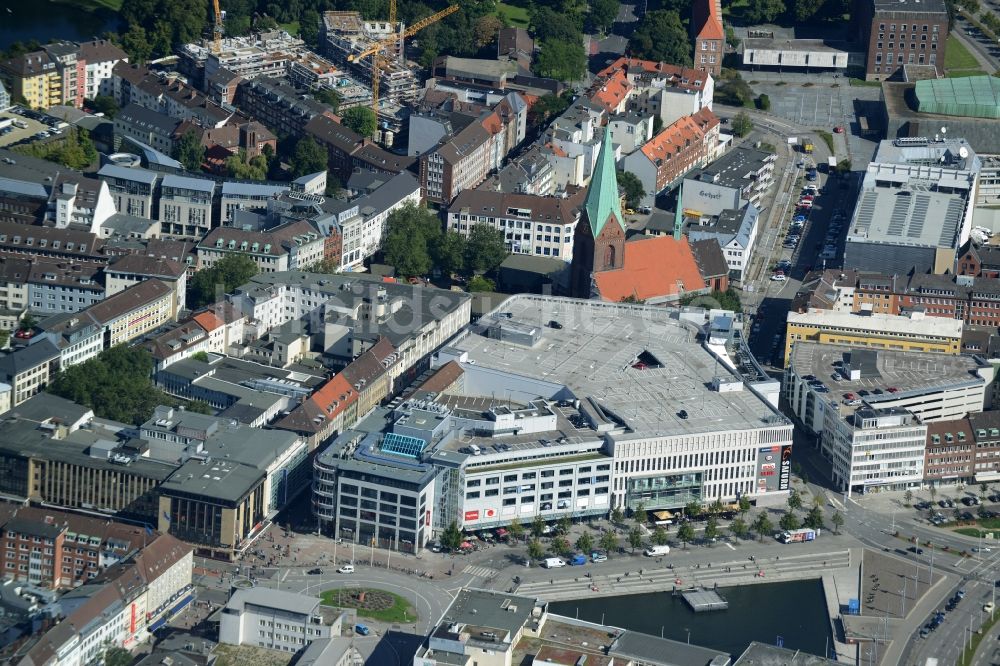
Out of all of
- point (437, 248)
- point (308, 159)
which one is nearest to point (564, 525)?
point (437, 248)

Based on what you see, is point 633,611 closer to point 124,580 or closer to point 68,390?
point 124,580

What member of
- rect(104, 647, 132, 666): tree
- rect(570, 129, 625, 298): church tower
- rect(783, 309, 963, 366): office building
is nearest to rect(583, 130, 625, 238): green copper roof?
rect(570, 129, 625, 298): church tower

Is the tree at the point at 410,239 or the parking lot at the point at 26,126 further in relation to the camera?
the parking lot at the point at 26,126

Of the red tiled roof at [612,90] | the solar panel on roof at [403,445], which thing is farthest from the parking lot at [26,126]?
the solar panel on roof at [403,445]

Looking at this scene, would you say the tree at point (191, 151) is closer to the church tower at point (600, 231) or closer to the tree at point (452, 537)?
the church tower at point (600, 231)

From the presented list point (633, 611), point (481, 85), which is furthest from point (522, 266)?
point (633, 611)

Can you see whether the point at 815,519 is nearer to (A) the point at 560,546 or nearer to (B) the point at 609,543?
(B) the point at 609,543
